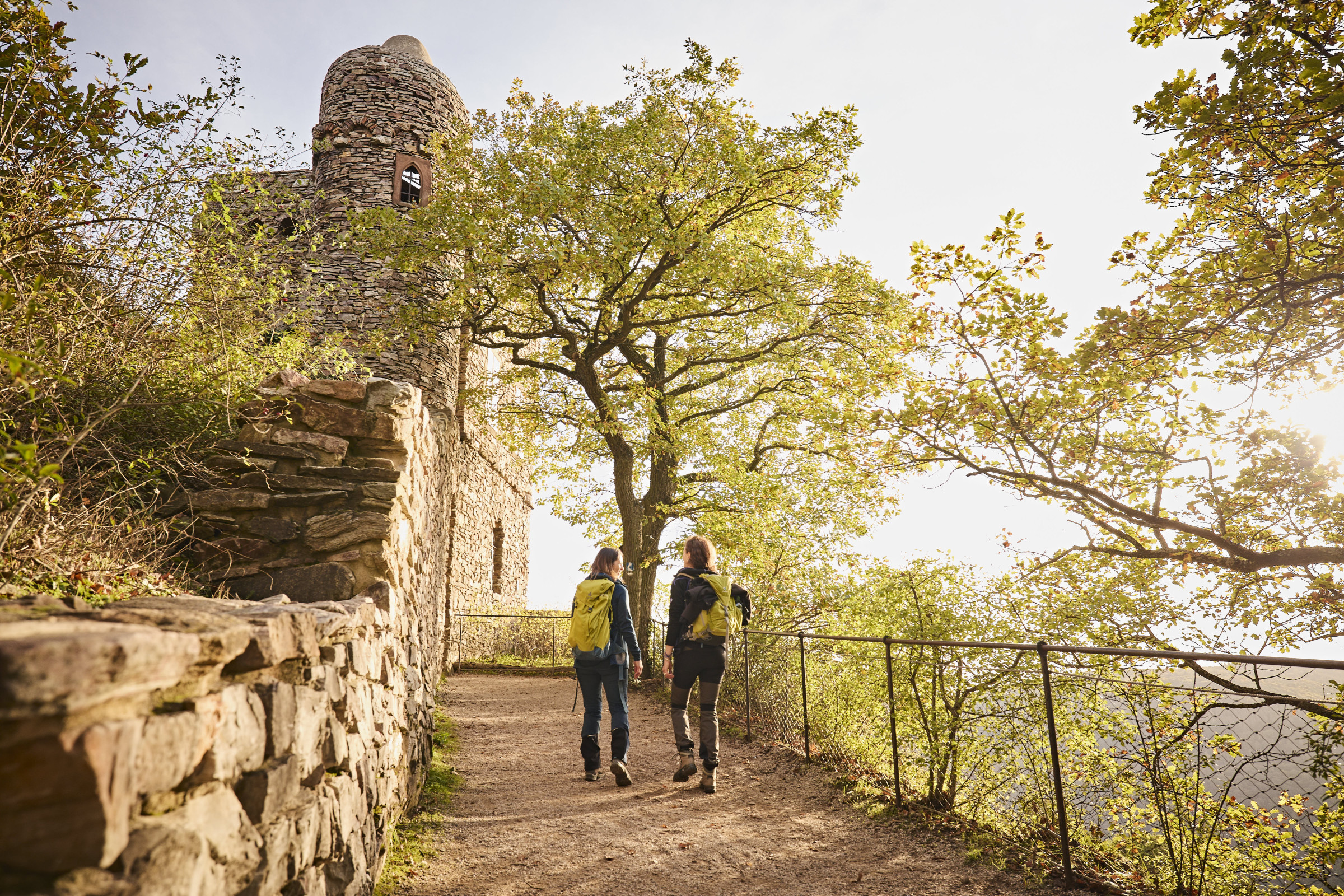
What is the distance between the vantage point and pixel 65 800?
Answer: 1.34 m

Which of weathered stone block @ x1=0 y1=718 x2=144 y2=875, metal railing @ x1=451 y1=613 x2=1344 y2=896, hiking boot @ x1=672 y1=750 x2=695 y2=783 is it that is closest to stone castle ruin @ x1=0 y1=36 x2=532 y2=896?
weathered stone block @ x1=0 y1=718 x2=144 y2=875

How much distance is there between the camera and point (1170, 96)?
512 cm

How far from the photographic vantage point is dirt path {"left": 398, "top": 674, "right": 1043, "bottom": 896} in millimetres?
3961

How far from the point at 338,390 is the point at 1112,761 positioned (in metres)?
5.79

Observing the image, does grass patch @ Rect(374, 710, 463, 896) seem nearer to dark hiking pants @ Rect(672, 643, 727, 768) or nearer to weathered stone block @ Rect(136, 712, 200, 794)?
dark hiking pants @ Rect(672, 643, 727, 768)

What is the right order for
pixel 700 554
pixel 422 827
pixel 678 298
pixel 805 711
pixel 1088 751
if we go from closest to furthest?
pixel 422 827 → pixel 1088 751 → pixel 700 554 → pixel 805 711 → pixel 678 298

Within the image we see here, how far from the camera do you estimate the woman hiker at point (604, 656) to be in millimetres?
5777

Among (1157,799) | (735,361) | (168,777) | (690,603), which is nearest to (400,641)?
Result: (690,603)

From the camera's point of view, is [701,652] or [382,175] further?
[382,175]

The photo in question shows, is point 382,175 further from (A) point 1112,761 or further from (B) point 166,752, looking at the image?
(A) point 1112,761

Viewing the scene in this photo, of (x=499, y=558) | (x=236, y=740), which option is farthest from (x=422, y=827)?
(x=499, y=558)

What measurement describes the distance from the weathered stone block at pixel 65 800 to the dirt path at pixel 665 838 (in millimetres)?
2830

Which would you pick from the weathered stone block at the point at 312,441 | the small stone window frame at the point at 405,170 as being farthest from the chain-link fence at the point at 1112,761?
the small stone window frame at the point at 405,170

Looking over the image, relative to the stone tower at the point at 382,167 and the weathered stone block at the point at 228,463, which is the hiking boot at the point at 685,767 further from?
the stone tower at the point at 382,167
